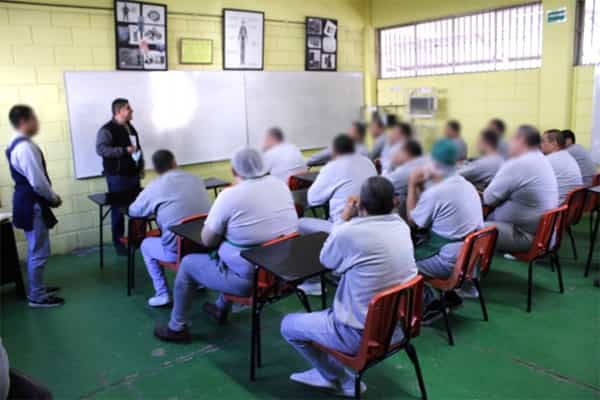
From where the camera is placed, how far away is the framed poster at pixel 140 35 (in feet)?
14.0

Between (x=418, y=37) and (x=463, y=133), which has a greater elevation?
(x=418, y=37)

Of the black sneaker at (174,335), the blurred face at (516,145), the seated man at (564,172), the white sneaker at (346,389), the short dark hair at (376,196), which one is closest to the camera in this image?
the blurred face at (516,145)

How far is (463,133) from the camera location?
1157 millimetres

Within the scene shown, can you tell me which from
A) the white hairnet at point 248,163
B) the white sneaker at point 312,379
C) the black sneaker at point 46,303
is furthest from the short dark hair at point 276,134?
the black sneaker at point 46,303

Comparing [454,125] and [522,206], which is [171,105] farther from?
[454,125]

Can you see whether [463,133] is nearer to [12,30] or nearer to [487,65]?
[487,65]

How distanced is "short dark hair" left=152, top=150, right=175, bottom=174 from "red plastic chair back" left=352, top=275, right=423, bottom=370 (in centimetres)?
114

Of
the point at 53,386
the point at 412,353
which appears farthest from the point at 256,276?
the point at 53,386

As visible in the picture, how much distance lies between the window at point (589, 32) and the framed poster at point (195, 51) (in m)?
3.36

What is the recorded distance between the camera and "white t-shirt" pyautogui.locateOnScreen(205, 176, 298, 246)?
2236 millimetres

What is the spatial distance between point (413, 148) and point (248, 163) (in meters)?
0.85

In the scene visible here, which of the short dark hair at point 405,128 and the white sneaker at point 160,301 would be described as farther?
the white sneaker at point 160,301

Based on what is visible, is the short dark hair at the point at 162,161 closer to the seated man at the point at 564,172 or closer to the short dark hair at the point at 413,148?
the short dark hair at the point at 413,148

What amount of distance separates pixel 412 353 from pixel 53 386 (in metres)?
1.66
